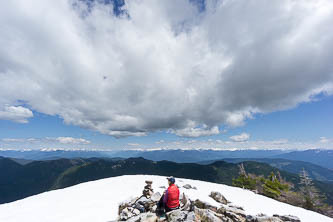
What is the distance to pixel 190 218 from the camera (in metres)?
8.83

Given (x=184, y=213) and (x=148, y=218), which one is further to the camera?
(x=148, y=218)

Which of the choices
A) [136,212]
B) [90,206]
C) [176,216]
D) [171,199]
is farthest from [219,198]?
[90,206]

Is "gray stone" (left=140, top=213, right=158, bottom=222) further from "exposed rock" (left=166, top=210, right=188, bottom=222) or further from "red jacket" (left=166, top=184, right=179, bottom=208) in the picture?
"red jacket" (left=166, top=184, right=179, bottom=208)

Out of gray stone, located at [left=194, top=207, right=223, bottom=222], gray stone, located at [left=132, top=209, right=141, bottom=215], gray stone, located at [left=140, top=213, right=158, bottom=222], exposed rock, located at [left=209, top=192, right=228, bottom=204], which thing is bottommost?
exposed rock, located at [left=209, top=192, right=228, bottom=204]

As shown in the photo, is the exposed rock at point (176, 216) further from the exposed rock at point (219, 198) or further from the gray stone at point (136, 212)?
the exposed rock at point (219, 198)

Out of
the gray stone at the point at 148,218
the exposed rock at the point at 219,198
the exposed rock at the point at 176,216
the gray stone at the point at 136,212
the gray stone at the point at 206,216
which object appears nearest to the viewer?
the exposed rock at the point at 176,216

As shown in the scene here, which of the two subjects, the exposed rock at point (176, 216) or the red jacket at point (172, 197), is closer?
the exposed rock at point (176, 216)

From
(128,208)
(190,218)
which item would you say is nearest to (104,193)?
(128,208)

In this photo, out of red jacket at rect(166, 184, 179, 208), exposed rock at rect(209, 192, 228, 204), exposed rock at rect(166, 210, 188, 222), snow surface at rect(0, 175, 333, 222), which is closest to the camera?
exposed rock at rect(166, 210, 188, 222)

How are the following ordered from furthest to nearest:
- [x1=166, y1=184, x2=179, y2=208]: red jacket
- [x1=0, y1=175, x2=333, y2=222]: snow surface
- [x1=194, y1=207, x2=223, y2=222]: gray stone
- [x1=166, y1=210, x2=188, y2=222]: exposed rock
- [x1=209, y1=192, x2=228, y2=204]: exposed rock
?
[x1=209, y1=192, x2=228, y2=204]: exposed rock → [x1=0, y1=175, x2=333, y2=222]: snow surface → [x1=166, y1=184, x2=179, y2=208]: red jacket → [x1=194, y1=207, x2=223, y2=222]: gray stone → [x1=166, y1=210, x2=188, y2=222]: exposed rock

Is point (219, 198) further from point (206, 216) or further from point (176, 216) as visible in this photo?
point (176, 216)

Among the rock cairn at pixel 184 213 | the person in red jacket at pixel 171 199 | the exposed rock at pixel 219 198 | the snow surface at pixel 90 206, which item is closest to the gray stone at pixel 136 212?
the rock cairn at pixel 184 213

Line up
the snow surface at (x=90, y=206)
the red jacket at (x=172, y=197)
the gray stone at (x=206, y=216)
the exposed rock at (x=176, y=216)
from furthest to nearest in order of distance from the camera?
the snow surface at (x=90, y=206)
the red jacket at (x=172, y=197)
the gray stone at (x=206, y=216)
the exposed rock at (x=176, y=216)

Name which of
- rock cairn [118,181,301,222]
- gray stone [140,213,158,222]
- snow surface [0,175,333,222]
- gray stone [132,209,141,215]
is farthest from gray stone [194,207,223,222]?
snow surface [0,175,333,222]
